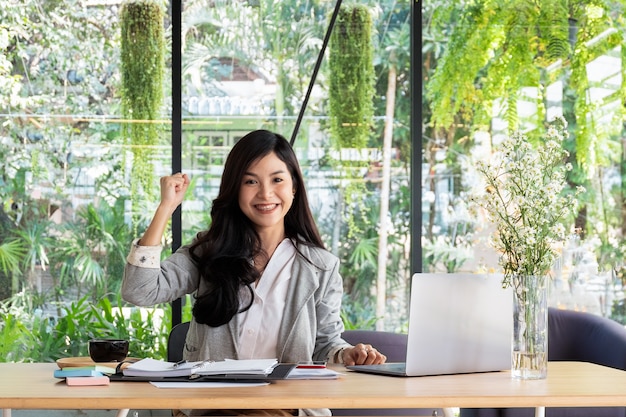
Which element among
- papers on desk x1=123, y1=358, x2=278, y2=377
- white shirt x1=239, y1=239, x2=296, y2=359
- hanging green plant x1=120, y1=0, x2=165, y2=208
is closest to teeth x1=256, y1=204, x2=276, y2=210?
white shirt x1=239, y1=239, x2=296, y2=359

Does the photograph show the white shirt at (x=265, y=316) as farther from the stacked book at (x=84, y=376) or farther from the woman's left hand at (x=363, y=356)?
the stacked book at (x=84, y=376)

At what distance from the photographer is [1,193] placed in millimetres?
4816

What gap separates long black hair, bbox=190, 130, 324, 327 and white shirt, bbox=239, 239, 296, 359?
0.11ft

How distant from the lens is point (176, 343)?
420 centimetres

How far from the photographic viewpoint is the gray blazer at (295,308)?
2.95 meters

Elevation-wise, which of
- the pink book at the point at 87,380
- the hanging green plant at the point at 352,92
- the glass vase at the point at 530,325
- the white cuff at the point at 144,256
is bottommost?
the pink book at the point at 87,380

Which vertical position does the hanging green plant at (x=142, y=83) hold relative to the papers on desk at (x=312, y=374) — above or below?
above

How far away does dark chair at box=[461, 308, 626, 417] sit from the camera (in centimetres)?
404

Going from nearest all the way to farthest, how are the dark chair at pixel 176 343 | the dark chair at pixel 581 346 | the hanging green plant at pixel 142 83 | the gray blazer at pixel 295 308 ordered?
the gray blazer at pixel 295 308 < the dark chair at pixel 581 346 < the dark chair at pixel 176 343 < the hanging green plant at pixel 142 83

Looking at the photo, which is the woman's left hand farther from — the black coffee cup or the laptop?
the black coffee cup

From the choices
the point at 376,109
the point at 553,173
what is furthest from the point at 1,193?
the point at 553,173

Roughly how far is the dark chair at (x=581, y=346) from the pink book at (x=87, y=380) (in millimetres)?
2114

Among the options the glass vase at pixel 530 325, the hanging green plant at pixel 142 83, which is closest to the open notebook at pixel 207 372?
the glass vase at pixel 530 325

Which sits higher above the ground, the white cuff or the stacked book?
the white cuff
